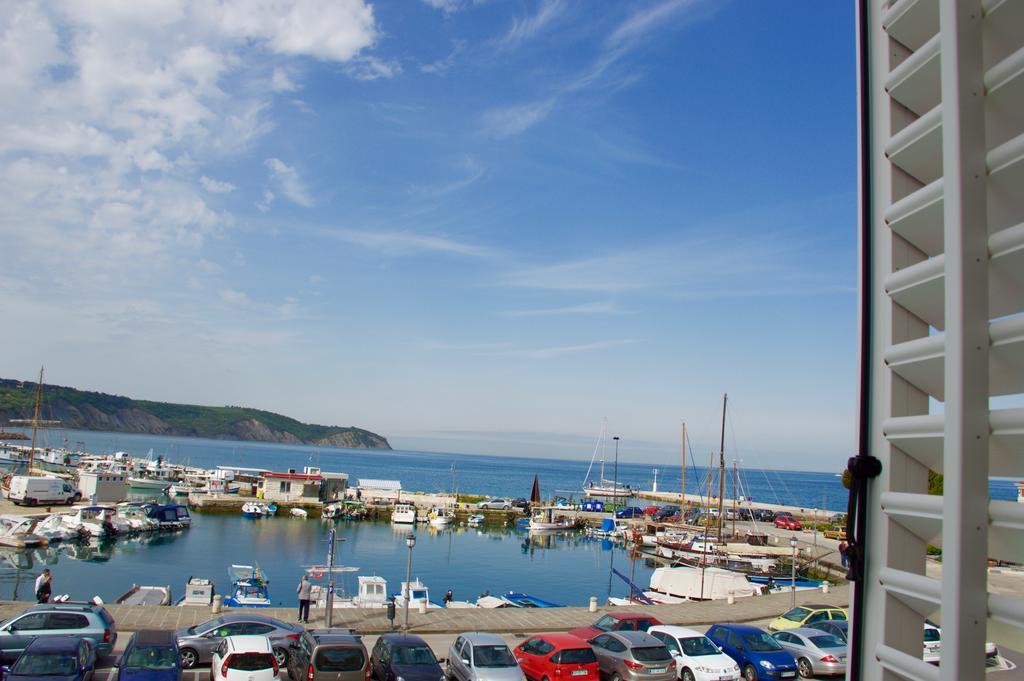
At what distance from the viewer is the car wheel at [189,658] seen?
59.7 feet

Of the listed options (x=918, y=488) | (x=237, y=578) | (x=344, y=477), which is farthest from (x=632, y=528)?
(x=918, y=488)

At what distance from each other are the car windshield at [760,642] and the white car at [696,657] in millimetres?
895

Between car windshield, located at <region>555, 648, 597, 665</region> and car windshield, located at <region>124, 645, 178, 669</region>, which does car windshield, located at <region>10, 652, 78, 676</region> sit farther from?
car windshield, located at <region>555, 648, 597, 665</region>

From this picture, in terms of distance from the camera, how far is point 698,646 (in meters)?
18.7

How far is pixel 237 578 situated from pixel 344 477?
55.8 metres

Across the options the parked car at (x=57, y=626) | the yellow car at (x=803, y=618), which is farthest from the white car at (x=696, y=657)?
the parked car at (x=57, y=626)

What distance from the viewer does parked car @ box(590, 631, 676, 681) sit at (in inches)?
679

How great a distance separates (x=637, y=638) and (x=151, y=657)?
1112cm

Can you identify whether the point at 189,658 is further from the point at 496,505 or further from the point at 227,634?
the point at 496,505

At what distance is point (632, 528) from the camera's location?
80.5 metres

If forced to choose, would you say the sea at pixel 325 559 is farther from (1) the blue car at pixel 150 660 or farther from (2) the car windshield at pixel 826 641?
(1) the blue car at pixel 150 660

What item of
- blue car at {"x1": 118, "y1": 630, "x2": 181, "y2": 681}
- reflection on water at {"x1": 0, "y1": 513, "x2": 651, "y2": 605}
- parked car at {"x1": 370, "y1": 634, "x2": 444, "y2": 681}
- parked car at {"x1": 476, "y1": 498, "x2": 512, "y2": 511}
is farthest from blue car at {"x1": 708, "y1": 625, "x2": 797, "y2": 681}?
parked car at {"x1": 476, "y1": 498, "x2": 512, "y2": 511}

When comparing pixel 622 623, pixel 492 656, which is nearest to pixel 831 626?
pixel 622 623

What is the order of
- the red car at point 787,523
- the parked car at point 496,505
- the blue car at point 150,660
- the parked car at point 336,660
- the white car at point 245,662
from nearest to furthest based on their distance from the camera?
the blue car at point 150,660 → the parked car at point 336,660 → the white car at point 245,662 → the red car at point 787,523 → the parked car at point 496,505
